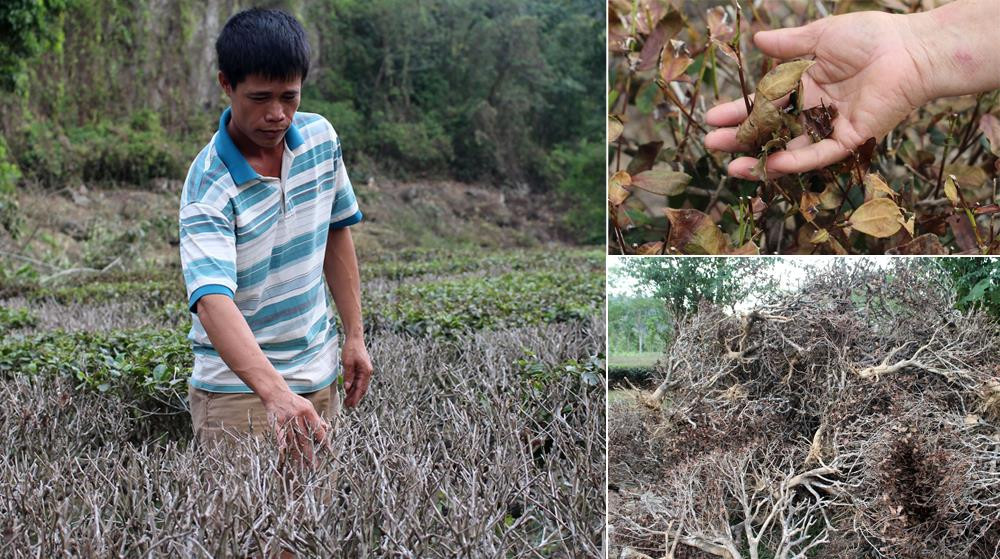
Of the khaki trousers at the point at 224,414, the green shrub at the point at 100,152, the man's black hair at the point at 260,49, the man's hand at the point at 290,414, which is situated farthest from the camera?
the green shrub at the point at 100,152

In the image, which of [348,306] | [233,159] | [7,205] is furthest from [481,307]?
[7,205]

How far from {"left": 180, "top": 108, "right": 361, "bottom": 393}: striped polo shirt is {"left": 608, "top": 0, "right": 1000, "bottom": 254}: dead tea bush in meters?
1.08

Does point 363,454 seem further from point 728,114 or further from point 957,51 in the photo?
point 957,51

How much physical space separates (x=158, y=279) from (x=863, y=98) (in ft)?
30.6

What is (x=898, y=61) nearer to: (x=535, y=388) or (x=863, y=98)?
(x=863, y=98)

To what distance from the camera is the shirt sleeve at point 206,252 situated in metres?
1.88

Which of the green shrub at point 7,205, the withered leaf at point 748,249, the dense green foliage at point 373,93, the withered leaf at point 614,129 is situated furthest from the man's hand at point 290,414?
the dense green foliage at point 373,93

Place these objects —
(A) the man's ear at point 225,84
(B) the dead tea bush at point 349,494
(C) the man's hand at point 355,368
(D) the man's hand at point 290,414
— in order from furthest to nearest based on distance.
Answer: (C) the man's hand at point 355,368
(A) the man's ear at point 225,84
(D) the man's hand at point 290,414
(B) the dead tea bush at point 349,494

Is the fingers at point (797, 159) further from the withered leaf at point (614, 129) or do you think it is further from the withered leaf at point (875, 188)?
the withered leaf at point (614, 129)

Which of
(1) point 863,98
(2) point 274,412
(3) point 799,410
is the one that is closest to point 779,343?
(3) point 799,410

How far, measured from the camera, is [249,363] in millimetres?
1827

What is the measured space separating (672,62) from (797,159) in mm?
250

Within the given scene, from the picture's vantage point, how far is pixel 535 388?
9.04ft

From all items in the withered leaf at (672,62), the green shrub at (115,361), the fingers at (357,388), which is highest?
the withered leaf at (672,62)
